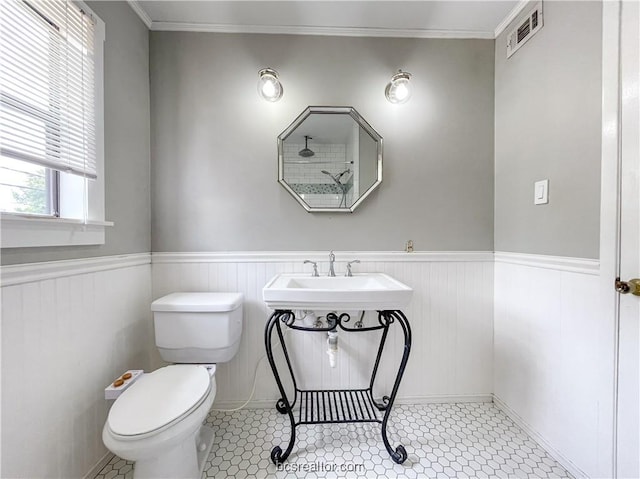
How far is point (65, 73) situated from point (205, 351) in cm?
134

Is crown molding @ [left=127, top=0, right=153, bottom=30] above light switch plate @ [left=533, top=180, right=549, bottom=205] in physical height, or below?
above

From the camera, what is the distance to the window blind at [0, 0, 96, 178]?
0.85 metres

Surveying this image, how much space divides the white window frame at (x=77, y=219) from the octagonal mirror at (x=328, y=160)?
0.85 metres

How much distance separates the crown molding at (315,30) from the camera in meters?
1.52

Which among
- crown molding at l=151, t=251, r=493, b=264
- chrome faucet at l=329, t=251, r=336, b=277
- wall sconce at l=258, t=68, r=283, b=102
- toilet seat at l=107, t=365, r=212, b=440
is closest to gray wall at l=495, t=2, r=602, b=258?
crown molding at l=151, t=251, r=493, b=264

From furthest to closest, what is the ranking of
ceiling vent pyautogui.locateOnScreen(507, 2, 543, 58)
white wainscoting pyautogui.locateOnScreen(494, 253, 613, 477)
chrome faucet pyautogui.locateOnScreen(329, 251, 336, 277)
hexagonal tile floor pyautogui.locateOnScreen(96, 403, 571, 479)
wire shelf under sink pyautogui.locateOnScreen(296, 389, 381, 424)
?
chrome faucet pyautogui.locateOnScreen(329, 251, 336, 277), wire shelf under sink pyautogui.locateOnScreen(296, 389, 381, 424), ceiling vent pyautogui.locateOnScreen(507, 2, 543, 58), hexagonal tile floor pyautogui.locateOnScreen(96, 403, 571, 479), white wainscoting pyautogui.locateOnScreen(494, 253, 613, 477)

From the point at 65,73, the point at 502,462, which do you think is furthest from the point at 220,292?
the point at 502,462

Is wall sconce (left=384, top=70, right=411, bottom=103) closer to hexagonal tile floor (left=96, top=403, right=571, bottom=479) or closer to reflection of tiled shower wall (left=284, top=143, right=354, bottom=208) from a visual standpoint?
reflection of tiled shower wall (left=284, top=143, right=354, bottom=208)

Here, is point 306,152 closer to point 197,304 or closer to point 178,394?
point 197,304

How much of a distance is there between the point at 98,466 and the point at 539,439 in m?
2.10

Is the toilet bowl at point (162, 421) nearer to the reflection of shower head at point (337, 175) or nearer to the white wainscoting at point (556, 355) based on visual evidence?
the reflection of shower head at point (337, 175)

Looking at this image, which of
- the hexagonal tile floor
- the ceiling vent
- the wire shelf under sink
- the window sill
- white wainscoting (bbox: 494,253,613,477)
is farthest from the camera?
the wire shelf under sink

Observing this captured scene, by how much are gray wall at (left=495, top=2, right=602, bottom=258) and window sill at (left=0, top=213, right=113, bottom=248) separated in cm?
210

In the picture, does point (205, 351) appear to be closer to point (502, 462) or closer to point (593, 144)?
point (502, 462)
